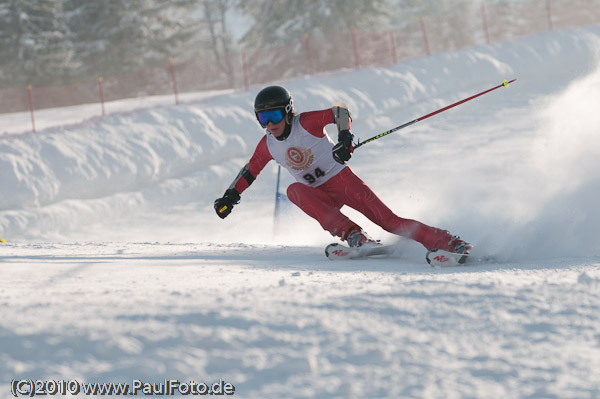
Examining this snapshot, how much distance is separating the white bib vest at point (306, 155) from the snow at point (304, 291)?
61 centimetres

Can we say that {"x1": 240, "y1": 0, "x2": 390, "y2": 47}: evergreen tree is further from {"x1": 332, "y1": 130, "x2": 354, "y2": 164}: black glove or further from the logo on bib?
{"x1": 332, "y1": 130, "x2": 354, "y2": 164}: black glove

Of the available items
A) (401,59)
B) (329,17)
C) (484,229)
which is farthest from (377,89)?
(484,229)

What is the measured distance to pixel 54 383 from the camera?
1952mm

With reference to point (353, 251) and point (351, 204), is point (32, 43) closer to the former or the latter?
point (351, 204)

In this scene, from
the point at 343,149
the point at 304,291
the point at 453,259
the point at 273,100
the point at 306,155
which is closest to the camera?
the point at 304,291

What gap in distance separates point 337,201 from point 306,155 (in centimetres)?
46

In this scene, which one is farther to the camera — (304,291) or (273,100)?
(273,100)

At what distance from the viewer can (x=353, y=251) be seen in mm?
4484

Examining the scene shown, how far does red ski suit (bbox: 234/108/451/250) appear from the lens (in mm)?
4571

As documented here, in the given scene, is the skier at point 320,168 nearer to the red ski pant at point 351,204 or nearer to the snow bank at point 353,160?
the red ski pant at point 351,204

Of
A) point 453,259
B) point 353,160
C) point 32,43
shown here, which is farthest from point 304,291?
point 32,43

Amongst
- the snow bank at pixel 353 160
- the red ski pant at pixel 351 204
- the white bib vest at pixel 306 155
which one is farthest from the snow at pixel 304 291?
the white bib vest at pixel 306 155

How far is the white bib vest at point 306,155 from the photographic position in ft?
16.0

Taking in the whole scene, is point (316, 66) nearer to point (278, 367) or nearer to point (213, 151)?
point (213, 151)
